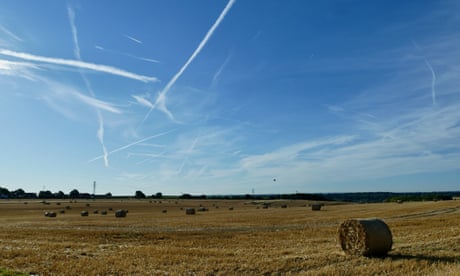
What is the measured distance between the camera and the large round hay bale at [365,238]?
54.0 ft

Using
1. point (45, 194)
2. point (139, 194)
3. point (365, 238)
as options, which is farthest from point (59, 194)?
point (365, 238)

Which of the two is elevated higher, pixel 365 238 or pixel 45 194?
pixel 45 194

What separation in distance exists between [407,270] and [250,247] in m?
8.83

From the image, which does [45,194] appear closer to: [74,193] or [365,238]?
[74,193]

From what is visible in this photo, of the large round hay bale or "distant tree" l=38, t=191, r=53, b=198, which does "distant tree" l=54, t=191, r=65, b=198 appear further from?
the large round hay bale

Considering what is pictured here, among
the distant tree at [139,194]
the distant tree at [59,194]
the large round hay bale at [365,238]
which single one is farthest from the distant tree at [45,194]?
the large round hay bale at [365,238]

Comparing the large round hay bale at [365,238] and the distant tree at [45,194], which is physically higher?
the distant tree at [45,194]

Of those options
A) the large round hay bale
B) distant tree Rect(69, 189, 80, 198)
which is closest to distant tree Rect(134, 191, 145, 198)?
distant tree Rect(69, 189, 80, 198)

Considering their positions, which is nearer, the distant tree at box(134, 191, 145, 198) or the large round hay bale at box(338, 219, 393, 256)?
the large round hay bale at box(338, 219, 393, 256)

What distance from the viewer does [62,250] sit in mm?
19703

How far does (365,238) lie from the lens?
1672 centimetres

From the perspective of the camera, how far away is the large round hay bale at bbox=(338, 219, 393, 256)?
16.5 meters

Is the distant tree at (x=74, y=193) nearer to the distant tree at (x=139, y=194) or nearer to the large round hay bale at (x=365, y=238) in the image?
the distant tree at (x=139, y=194)

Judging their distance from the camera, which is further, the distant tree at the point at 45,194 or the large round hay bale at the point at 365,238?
the distant tree at the point at 45,194
